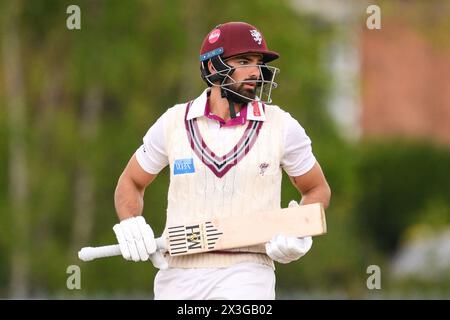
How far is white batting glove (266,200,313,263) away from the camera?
798 centimetres

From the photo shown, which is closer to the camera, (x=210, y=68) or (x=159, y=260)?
(x=159, y=260)

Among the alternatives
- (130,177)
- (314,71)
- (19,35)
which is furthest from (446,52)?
(130,177)

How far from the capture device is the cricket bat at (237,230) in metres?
7.98

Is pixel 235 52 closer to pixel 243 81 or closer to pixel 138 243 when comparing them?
pixel 243 81

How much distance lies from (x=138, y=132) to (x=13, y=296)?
317 cm

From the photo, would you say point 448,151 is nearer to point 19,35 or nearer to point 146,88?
point 146,88

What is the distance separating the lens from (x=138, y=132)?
23.4 meters

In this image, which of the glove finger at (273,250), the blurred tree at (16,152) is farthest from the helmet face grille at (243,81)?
the blurred tree at (16,152)

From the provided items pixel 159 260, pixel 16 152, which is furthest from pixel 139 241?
pixel 16 152

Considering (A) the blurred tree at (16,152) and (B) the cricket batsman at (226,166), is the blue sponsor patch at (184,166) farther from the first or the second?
(A) the blurred tree at (16,152)

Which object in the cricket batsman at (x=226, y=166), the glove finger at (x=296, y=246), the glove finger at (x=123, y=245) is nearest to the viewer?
the glove finger at (x=296, y=246)

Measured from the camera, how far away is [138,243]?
8.26m

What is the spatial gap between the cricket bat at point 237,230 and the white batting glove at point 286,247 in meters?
0.04

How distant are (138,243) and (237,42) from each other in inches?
47.4
